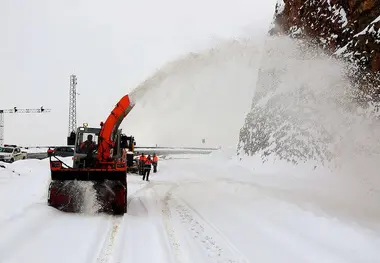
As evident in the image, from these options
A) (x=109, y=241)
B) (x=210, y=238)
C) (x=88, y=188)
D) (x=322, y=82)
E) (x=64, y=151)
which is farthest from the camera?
(x=64, y=151)

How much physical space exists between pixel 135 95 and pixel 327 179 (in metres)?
7.80

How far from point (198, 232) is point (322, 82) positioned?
33.3 feet

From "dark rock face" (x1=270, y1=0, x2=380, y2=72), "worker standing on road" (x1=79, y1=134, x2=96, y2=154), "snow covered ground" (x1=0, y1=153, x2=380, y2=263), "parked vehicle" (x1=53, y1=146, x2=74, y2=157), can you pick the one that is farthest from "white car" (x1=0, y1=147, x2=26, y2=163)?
"dark rock face" (x1=270, y1=0, x2=380, y2=72)

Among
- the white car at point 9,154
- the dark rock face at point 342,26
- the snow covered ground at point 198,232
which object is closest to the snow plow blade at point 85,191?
the snow covered ground at point 198,232

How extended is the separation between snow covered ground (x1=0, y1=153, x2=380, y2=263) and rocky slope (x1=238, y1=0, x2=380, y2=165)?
3.68m

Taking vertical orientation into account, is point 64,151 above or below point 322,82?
below

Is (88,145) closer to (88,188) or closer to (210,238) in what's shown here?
(88,188)

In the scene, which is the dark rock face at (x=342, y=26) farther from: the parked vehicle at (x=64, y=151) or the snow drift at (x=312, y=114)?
the parked vehicle at (x=64, y=151)

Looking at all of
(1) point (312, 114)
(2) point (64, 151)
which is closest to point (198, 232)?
(1) point (312, 114)

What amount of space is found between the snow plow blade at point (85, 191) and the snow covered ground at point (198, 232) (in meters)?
0.28

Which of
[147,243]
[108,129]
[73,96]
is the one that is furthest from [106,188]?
[73,96]

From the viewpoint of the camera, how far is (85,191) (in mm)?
9023

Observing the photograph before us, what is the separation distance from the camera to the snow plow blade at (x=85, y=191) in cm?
888

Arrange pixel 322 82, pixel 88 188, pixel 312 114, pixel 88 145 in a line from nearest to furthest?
pixel 88 188
pixel 88 145
pixel 322 82
pixel 312 114
